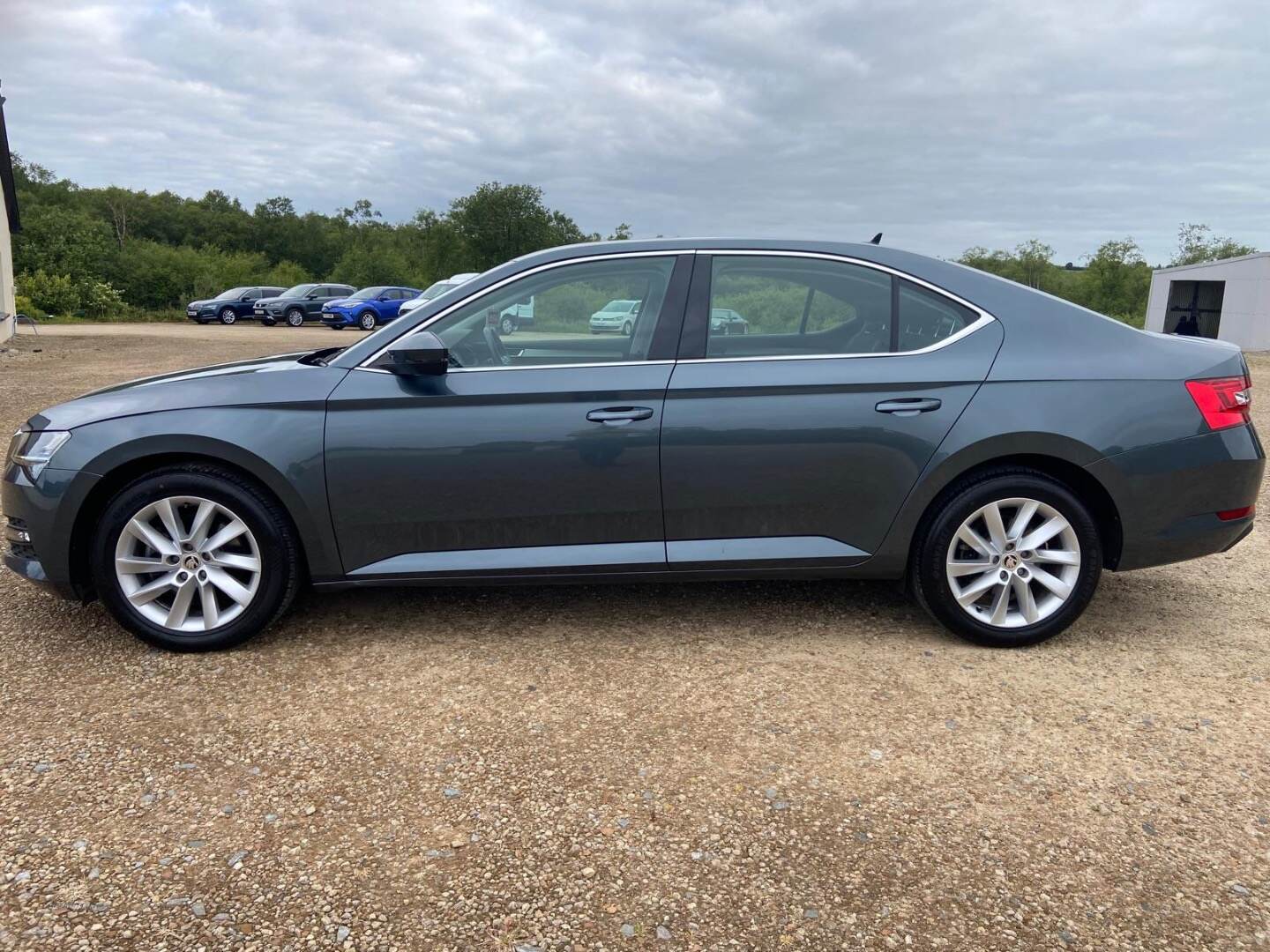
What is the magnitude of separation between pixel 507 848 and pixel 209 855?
0.78 m

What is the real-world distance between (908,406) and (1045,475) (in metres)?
0.64

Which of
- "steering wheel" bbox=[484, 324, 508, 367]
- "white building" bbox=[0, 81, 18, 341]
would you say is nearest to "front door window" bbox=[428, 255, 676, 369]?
"steering wheel" bbox=[484, 324, 508, 367]

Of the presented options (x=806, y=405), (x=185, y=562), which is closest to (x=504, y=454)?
(x=806, y=405)

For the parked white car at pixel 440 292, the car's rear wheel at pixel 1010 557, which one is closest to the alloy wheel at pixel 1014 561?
the car's rear wheel at pixel 1010 557

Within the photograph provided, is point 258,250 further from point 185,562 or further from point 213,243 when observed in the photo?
point 185,562

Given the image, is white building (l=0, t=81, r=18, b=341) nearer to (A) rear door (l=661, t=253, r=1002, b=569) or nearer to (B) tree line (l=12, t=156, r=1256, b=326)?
(B) tree line (l=12, t=156, r=1256, b=326)

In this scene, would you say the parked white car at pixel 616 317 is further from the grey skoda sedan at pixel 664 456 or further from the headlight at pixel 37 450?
the headlight at pixel 37 450

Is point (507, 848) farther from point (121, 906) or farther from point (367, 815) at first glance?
point (121, 906)

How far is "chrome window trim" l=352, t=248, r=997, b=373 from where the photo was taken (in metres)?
3.73

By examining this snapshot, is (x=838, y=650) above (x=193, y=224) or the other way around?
the other way around

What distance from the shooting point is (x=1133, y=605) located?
14.6ft

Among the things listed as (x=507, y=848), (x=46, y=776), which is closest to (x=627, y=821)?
(x=507, y=848)

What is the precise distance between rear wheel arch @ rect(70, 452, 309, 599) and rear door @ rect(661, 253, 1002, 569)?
1531 millimetres

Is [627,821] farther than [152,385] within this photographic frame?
No
